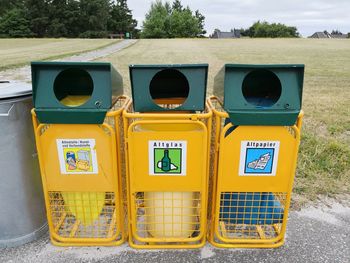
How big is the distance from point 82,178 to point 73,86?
0.71 metres

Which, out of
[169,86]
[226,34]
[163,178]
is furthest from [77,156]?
[226,34]

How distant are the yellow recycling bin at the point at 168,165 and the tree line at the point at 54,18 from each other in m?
54.6

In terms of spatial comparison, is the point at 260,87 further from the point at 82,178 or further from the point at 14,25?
the point at 14,25

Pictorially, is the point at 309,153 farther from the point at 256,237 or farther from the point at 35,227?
the point at 35,227

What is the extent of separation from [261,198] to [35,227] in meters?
1.64

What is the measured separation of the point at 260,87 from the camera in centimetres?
236

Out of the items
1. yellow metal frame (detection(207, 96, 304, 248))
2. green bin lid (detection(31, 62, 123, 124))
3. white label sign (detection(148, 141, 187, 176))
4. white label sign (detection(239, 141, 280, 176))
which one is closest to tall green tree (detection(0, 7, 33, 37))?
green bin lid (detection(31, 62, 123, 124))

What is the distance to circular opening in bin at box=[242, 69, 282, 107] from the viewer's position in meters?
2.28

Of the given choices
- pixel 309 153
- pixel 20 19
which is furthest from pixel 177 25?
pixel 309 153

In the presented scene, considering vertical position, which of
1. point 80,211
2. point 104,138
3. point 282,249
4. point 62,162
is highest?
point 104,138

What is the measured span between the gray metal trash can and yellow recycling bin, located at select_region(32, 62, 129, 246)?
13 centimetres

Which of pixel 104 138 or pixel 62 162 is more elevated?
pixel 104 138

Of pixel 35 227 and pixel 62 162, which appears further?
pixel 35 227

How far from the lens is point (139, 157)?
197cm
